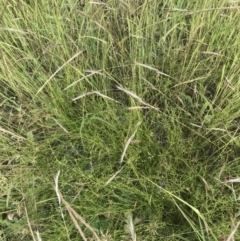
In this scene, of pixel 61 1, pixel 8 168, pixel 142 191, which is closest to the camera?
pixel 142 191

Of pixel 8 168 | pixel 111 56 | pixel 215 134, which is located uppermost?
pixel 111 56

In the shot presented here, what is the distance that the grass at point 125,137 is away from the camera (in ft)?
3.37

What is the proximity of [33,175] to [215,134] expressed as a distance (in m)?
0.49

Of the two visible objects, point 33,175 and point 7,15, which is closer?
point 33,175

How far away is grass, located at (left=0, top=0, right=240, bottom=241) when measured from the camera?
A: 1.03 meters

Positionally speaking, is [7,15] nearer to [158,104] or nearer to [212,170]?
[158,104]

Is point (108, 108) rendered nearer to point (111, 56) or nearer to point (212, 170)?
point (111, 56)

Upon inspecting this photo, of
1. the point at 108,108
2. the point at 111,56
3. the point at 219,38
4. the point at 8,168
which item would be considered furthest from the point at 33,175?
the point at 219,38

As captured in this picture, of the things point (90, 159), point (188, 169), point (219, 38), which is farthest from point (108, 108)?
point (219, 38)

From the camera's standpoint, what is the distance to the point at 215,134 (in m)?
1.07

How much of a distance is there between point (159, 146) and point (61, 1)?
542 mm

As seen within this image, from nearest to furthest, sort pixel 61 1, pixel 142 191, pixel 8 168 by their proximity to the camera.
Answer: pixel 142 191
pixel 8 168
pixel 61 1

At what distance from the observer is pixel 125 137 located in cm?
106

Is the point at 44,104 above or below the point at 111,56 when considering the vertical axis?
below
